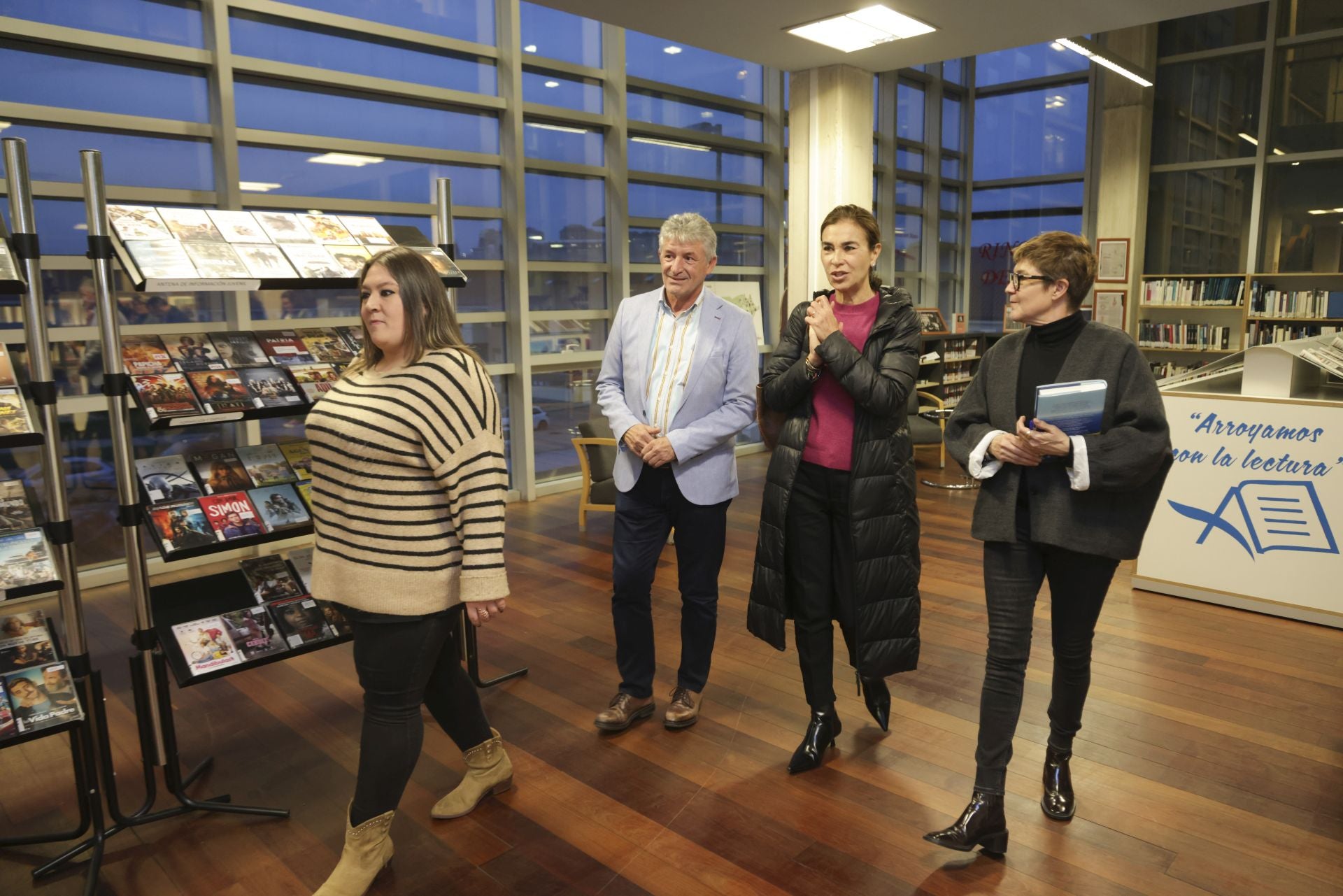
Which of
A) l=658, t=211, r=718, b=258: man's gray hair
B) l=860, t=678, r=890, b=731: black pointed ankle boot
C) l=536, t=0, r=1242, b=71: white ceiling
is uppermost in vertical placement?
l=536, t=0, r=1242, b=71: white ceiling

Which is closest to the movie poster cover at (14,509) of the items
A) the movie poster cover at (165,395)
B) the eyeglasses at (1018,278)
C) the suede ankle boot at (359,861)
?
Answer: the movie poster cover at (165,395)

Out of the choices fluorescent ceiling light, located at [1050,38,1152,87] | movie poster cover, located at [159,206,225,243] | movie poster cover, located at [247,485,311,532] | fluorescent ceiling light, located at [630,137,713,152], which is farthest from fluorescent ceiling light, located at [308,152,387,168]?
fluorescent ceiling light, located at [1050,38,1152,87]

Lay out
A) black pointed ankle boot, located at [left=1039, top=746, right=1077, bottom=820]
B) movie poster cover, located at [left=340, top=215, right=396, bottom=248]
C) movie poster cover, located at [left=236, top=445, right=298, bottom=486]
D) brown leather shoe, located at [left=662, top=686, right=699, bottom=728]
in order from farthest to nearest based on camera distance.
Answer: brown leather shoe, located at [left=662, top=686, right=699, bottom=728]
movie poster cover, located at [left=340, top=215, right=396, bottom=248]
movie poster cover, located at [left=236, top=445, right=298, bottom=486]
black pointed ankle boot, located at [left=1039, top=746, right=1077, bottom=820]

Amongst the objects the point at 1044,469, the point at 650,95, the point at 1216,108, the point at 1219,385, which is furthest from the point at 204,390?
the point at 1216,108

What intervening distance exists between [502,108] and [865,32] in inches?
108

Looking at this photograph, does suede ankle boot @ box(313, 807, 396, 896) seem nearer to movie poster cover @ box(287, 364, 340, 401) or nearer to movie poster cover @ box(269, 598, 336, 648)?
movie poster cover @ box(269, 598, 336, 648)

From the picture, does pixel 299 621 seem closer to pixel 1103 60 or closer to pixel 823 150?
pixel 823 150

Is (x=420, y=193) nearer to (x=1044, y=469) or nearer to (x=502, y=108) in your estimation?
(x=502, y=108)

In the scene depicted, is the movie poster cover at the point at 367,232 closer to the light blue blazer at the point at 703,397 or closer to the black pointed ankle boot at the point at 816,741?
the light blue blazer at the point at 703,397

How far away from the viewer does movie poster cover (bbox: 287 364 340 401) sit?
284 cm

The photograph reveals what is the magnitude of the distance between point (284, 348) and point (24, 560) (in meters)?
0.96

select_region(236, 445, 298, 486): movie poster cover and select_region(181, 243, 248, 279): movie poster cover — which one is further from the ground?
select_region(181, 243, 248, 279): movie poster cover

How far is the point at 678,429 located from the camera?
2.99 m

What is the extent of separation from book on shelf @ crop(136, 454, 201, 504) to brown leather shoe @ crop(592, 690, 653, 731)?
1.53m
